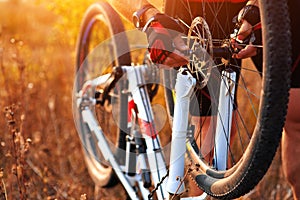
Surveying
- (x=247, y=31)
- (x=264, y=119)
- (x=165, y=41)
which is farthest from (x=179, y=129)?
(x=264, y=119)

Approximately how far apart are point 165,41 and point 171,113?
0.60m

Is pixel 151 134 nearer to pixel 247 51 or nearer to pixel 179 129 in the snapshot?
pixel 179 129

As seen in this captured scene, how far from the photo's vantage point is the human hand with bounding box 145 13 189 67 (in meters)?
1.78

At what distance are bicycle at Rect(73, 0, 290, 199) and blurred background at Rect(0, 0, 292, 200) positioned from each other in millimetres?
226

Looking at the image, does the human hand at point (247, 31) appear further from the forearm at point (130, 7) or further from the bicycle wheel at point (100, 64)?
the bicycle wheel at point (100, 64)

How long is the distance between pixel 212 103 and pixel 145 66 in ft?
1.46

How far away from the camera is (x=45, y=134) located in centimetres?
402

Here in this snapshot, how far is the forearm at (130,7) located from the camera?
193 centimetres

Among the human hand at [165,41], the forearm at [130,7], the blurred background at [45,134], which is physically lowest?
the blurred background at [45,134]

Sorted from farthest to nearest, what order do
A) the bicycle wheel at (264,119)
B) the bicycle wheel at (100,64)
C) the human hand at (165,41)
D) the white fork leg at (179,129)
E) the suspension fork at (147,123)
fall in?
the bicycle wheel at (100,64), the suspension fork at (147,123), the white fork leg at (179,129), the human hand at (165,41), the bicycle wheel at (264,119)

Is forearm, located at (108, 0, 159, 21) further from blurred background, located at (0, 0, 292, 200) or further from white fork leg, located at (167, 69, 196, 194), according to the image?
blurred background, located at (0, 0, 292, 200)

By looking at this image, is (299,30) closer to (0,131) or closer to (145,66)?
(145,66)

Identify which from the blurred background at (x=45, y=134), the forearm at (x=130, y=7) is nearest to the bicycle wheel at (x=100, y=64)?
the blurred background at (x=45, y=134)

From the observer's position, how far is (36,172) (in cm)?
326
